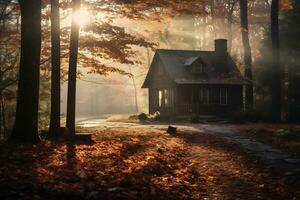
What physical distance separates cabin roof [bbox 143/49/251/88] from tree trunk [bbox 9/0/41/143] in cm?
2229

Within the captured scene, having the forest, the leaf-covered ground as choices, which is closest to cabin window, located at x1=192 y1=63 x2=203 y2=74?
the forest

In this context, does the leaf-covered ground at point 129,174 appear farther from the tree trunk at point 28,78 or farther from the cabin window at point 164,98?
the cabin window at point 164,98

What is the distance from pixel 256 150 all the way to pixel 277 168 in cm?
292

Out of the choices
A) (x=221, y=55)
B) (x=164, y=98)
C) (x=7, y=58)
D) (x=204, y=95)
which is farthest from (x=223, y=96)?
(x=7, y=58)

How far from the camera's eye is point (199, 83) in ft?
113

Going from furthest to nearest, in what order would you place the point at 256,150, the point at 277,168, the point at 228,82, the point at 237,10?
the point at 237,10 < the point at 228,82 < the point at 256,150 < the point at 277,168

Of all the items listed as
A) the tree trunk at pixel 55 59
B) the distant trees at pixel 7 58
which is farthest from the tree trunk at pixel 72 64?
the distant trees at pixel 7 58

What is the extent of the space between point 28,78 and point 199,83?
942 inches

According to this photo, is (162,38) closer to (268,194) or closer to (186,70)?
(186,70)

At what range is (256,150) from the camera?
1367 centimetres

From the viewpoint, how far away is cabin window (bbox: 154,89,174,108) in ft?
121

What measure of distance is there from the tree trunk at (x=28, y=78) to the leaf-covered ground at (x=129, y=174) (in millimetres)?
682

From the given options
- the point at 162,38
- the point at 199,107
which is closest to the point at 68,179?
the point at 199,107

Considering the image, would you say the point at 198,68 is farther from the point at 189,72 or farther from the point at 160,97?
the point at 160,97
